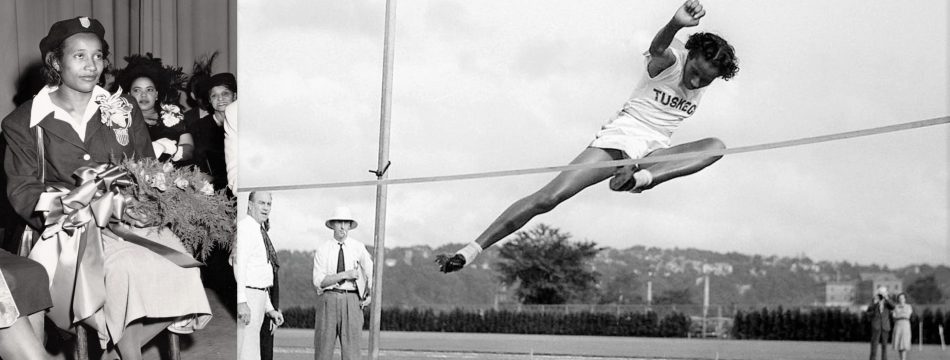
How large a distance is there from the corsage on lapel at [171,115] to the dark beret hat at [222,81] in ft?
0.61

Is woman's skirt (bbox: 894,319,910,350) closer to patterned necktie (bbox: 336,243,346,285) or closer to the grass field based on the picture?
the grass field

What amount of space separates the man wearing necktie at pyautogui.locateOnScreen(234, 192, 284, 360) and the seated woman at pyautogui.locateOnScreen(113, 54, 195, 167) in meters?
0.75

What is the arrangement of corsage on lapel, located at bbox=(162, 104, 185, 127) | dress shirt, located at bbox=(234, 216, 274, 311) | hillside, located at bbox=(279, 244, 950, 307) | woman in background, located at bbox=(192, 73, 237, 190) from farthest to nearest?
dress shirt, located at bbox=(234, 216, 274, 311) → hillside, located at bbox=(279, 244, 950, 307) → woman in background, located at bbox=(192, 73, 237, 190) → corsage on lapel, located at bbox=(162, 104, 185, 127)

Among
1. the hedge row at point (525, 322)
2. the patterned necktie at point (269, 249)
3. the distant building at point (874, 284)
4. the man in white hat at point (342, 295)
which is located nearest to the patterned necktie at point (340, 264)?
the man in white hat at point (342, 295)

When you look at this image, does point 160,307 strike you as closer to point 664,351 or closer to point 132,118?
point 132,118

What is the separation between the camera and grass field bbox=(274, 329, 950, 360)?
17.8 ft

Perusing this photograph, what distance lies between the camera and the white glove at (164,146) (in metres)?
4.93

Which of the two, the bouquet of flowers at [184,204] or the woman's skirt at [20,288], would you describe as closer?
the woman's skirt at [20,288]

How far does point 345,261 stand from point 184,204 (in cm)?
111

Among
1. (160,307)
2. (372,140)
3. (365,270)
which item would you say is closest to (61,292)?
(160,307)

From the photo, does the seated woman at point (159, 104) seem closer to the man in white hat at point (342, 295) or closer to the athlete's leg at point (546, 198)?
the man in white hat at point (342, 295)

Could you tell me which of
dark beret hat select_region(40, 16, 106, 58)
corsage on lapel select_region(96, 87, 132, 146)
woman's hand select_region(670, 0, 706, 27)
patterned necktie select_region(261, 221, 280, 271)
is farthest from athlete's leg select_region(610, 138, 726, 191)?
dark beret hat select_region(40, 16, 106, 58)

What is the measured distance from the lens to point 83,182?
4.66 meters

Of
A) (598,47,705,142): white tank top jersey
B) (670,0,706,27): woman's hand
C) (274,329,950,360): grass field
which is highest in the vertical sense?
(670,0,706,27): woman's hand
